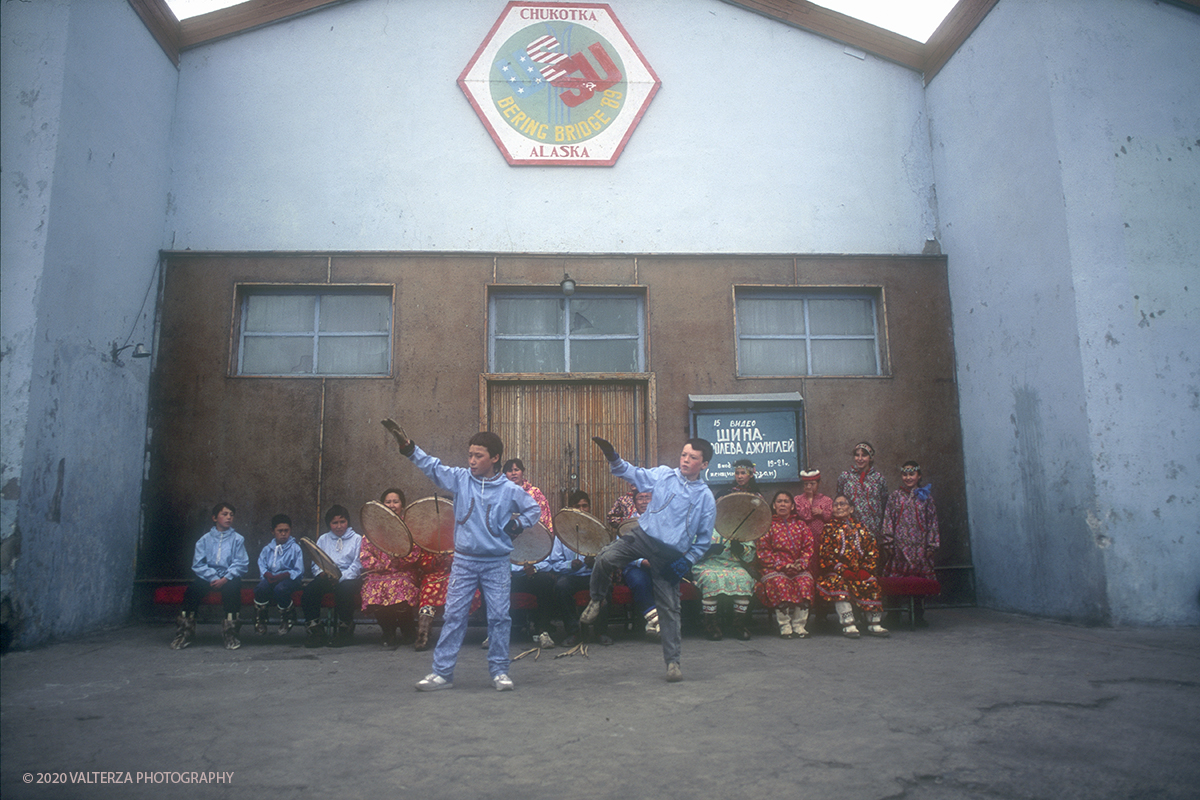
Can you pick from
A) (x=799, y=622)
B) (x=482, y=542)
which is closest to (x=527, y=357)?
(x=482, y=542)

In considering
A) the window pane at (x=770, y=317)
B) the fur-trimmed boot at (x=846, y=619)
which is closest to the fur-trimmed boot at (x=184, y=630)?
the fur-trimmed boot at (x=846, y=619)

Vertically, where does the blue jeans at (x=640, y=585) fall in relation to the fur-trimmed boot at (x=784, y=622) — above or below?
above

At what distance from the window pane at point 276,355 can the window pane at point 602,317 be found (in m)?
3.15

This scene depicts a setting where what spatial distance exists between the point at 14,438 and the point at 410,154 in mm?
4978

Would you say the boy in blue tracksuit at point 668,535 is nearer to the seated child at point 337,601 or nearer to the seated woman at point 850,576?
the seated woman at point 850,576

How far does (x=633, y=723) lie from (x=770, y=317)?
6143 mm

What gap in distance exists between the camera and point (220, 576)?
6.95 m

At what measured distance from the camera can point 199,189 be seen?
859 centimetres

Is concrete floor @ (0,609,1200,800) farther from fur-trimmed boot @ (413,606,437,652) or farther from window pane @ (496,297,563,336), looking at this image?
window pane @ (496,297,563,336)

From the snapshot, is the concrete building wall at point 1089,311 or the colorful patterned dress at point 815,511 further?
the colorful patterned dress at point 815,511

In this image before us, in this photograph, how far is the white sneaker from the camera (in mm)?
4727

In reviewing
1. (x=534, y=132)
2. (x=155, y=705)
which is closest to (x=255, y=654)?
(x=155, y=705)

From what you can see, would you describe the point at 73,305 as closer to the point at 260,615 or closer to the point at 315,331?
the point at 315,331

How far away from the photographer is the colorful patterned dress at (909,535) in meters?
7.67
